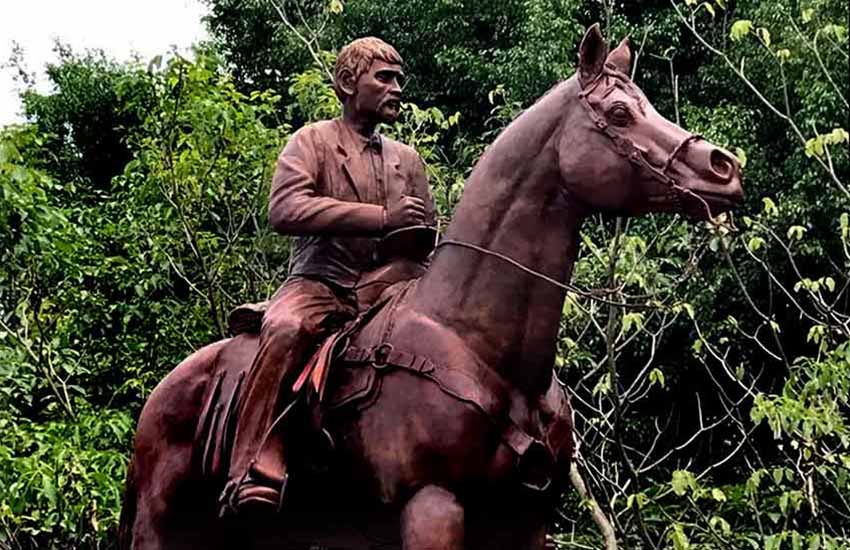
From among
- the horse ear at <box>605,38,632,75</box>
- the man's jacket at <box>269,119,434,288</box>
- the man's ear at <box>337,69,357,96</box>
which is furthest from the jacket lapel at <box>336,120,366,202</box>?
the horse ear at <box>605,38,632,75</box>

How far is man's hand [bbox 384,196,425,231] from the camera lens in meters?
3.69

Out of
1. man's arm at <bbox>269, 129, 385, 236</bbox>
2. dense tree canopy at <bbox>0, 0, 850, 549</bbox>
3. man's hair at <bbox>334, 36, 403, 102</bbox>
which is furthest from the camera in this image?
dense tree canopy at <bbox>0, 0, 850, 549</bbox>

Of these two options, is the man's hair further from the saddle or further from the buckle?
the buckle

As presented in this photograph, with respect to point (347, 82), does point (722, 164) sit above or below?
below

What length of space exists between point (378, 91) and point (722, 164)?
3.60 feet

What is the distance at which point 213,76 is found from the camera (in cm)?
809

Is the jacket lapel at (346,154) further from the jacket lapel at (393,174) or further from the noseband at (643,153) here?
the noseband at (643,153)

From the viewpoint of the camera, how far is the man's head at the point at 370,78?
12.8 ft

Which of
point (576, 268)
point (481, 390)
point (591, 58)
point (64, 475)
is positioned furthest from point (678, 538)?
point (64, 475)

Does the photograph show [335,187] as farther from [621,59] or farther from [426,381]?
[621,59]

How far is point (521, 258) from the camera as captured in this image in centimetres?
352

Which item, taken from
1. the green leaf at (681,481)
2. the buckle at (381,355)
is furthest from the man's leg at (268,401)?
the green leaf at (681,481)

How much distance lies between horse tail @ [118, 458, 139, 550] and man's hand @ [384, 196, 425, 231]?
1.26 metres

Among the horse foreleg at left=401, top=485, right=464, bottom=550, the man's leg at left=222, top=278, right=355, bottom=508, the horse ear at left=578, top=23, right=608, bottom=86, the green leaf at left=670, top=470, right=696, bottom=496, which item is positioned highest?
the horse ear at left=578, top=23, right=608, bottom=86
